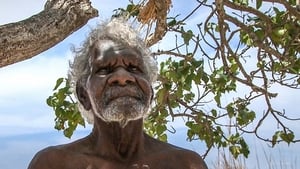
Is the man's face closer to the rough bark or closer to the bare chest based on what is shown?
the bare chest

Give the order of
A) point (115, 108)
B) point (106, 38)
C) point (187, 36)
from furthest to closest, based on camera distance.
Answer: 1. point (187, 36)
2. point (106, 38)
3. point (115, 108)

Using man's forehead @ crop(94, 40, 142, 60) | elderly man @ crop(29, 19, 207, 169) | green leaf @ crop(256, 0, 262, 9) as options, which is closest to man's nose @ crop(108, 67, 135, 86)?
elderly man @ crop(29, 19, 207, 169)

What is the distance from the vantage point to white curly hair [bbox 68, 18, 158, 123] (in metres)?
2.50

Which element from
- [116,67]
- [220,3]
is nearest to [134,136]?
[116,67]

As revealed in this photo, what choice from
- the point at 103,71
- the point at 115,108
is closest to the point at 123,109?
the point at 115,108

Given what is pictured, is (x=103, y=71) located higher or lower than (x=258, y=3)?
lower

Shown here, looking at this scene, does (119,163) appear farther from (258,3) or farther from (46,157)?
(258,3)

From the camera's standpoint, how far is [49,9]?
121 inches

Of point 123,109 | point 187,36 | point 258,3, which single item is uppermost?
point 258,3

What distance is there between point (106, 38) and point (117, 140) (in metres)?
0.40

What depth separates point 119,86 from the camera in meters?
2.34

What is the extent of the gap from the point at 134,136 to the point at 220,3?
2.24 metres

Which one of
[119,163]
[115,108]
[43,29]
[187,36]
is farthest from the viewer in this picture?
[187,36]

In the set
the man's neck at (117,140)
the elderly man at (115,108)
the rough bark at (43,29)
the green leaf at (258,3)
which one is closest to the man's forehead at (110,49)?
the elderly man at (115,108)
